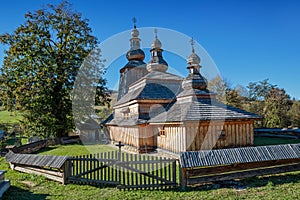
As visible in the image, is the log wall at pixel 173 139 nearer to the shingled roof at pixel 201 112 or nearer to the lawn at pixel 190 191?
the shingled roof at pixel 201 112

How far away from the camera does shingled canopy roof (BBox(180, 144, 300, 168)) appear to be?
747cm

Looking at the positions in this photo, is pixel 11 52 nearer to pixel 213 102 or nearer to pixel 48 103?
pixel 48 103

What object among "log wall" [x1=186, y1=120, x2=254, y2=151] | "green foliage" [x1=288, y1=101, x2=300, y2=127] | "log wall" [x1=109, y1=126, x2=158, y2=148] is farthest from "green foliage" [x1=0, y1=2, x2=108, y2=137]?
"green foliage" [x1=288, y1=101, x2=300, y2=127]

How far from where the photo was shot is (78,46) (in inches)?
959

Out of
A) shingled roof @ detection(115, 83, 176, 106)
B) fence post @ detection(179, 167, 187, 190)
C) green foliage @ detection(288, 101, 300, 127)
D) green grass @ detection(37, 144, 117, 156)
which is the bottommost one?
green grass @ detection(37, 144, 117, 156)

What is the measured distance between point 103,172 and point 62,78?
1685 cm

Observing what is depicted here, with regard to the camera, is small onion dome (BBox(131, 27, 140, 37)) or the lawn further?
small onion dome (BBox(131, 27, 140, 37))

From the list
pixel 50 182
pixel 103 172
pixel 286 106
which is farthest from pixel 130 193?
pixel 286 106

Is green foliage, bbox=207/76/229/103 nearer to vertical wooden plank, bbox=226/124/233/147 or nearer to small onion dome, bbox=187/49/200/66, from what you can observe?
small onion dome, bbox=187/49/200/66

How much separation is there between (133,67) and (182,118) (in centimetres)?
1458

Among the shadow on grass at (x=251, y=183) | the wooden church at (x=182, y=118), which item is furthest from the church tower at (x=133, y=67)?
the shadow on grass at (x=251, y=183)

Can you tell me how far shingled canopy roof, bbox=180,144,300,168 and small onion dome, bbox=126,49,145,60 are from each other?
20094 millimetres

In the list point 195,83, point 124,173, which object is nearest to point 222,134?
point 195,83

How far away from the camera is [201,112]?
12.9m
